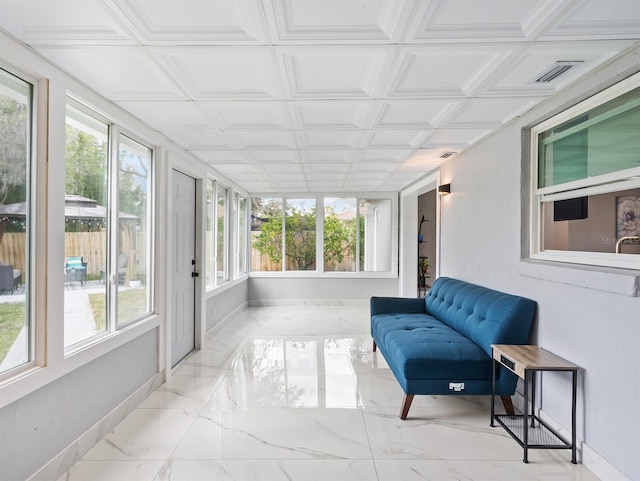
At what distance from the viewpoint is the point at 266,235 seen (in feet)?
24.4

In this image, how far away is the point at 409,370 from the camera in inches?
102

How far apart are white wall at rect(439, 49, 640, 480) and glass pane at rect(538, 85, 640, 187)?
137mm

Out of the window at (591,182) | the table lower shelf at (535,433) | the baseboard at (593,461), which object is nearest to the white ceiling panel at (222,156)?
the window at (591,182)

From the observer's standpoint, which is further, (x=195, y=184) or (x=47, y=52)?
(x=195, y=184)

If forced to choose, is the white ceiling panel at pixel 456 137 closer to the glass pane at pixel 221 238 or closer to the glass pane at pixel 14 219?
the glass pane at pixel 14 219

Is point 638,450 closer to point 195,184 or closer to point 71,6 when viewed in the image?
point 71,6

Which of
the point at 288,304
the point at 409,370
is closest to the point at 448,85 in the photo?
the point at 409,370

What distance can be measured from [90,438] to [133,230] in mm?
1534

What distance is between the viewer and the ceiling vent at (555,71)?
6.39 ft

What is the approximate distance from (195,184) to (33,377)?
2892 mm

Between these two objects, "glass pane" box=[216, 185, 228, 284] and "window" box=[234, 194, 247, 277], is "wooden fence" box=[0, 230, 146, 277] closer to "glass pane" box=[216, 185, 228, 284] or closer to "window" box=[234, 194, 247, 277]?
"glass pane" box=[216, 185, 228, 284]

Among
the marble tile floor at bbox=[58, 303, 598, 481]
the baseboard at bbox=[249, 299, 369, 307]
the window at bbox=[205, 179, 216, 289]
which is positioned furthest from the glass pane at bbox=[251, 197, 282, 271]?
the marble tile floor at bbox=[58, 303, 598, 481]

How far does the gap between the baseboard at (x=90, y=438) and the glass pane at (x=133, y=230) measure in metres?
0.62

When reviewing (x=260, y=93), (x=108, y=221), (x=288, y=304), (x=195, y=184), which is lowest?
(x=288, y=304)
